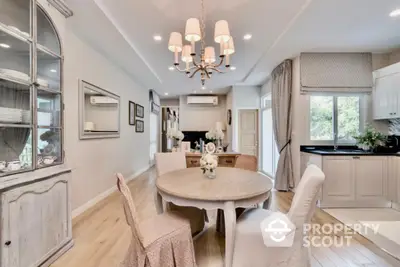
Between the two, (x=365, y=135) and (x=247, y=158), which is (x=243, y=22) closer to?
(x=247, y=158)

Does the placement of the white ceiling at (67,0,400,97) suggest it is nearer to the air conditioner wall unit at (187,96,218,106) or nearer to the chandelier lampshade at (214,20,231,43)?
the chandelier lampshade at (214,20,231,43)

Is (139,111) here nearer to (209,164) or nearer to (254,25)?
(254,25)

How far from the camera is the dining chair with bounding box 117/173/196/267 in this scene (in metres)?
1.77

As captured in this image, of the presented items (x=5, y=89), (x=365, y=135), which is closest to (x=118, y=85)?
(x=5, y=89)

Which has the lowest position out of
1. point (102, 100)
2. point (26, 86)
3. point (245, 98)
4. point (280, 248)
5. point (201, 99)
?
point (280, 248)

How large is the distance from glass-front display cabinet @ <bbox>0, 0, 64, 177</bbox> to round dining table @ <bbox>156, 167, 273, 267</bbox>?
3.93 ft

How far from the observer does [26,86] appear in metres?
2.03

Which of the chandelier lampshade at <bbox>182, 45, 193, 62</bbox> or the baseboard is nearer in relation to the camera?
the chandelier lampshade at <bbox>182, 45, 193, 62</bbox>

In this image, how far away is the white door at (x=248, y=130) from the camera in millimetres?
7797

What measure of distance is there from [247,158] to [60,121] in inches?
96.9

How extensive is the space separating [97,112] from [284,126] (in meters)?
3.65

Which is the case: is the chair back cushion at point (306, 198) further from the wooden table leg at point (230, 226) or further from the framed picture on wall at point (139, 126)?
the framed picture on wall at point (139, 126)

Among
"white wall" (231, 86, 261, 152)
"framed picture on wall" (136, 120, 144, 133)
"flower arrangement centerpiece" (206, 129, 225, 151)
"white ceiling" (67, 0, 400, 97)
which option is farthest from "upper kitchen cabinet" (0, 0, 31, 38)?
"white wall" (231, 86, 261, 152)

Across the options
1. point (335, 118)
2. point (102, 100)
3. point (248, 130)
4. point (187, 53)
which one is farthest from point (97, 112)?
point (248, 130)
